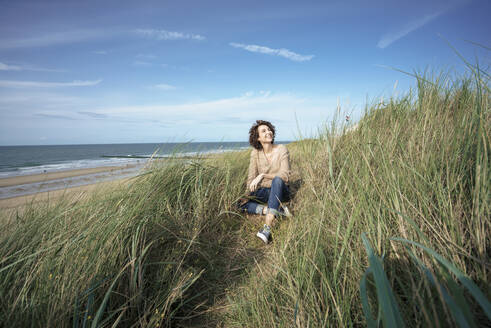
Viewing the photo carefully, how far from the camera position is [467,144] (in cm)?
111

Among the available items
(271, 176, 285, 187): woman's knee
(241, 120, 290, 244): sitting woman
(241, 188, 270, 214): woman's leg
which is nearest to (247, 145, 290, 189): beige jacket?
(241, 120, 290, 244): sitting woman

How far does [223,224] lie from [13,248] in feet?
5.89

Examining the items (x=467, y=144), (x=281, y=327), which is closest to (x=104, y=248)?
(x=281, y=327)

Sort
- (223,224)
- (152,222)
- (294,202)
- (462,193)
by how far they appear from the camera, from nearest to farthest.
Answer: (462,193), (152,222), (223,224), (294,202)

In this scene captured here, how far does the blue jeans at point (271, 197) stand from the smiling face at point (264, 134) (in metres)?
0.80

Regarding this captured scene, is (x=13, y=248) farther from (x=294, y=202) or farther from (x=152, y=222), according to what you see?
(x=294, y=202)

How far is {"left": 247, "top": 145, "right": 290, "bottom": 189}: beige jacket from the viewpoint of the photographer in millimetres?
3232

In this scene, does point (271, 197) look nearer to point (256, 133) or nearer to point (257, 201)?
point (257, 201)

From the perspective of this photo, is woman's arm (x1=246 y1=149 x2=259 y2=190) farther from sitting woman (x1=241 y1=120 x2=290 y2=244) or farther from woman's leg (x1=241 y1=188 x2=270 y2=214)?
woman's leg (x1=241 y1=188 x2=270 y2=214)

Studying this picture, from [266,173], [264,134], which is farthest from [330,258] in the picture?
[264,134]

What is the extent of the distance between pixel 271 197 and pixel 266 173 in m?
0.64

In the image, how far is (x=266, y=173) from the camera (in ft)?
11.1

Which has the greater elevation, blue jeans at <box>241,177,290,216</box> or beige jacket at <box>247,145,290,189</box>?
beige jacket at <box>247,145,290,189</box>

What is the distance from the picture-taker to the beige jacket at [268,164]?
3.23 m
